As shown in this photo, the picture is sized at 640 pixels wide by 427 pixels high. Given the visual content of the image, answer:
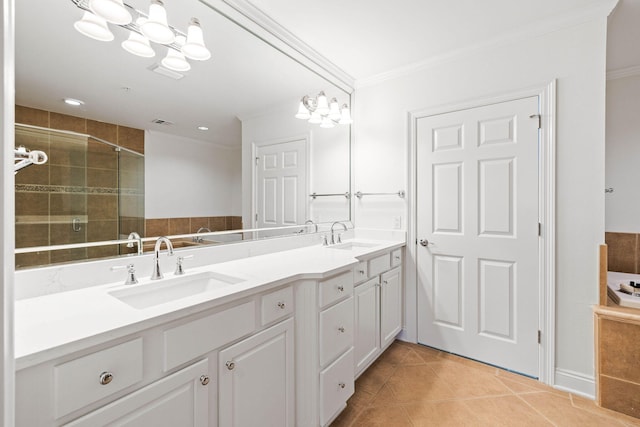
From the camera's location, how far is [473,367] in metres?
2.16

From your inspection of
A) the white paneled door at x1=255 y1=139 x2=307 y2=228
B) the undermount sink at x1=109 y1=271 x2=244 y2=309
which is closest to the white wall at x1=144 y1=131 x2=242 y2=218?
the white paneled door at x1=255 y1=139 x2=307 y2=228

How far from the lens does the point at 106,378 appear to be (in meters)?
0.77

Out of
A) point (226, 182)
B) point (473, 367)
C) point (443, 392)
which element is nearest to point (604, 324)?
point (473, 367)

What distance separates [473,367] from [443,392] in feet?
1.52

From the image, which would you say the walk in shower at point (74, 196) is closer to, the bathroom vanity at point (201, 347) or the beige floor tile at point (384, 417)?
the bathroom vanity at point (201, 347)

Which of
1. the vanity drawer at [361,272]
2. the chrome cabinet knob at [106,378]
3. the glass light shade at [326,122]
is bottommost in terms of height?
the chrome cabinet knob at [106,378]

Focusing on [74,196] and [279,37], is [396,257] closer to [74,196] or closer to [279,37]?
[279,37]

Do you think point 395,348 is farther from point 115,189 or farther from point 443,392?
point 115,189

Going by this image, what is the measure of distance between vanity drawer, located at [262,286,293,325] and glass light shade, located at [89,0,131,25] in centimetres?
130

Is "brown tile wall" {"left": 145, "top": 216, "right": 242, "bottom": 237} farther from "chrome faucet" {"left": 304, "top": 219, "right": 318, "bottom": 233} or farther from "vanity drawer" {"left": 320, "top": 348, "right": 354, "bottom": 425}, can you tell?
"vanity drawer" {"left": 320, "top": 348, "right": 354, "bottom": 425}

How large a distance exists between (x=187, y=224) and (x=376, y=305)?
143cm

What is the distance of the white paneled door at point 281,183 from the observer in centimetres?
196

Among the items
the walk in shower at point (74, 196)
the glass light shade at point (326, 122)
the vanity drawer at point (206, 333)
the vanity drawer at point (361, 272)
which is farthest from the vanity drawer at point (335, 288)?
the glass light shade at point (326, 122)

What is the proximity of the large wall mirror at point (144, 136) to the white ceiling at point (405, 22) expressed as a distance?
29cm
